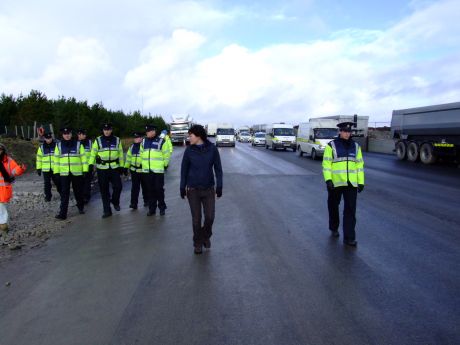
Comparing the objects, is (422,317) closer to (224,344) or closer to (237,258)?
(224,344)

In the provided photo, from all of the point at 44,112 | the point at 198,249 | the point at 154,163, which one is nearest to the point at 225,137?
the point at 44,112

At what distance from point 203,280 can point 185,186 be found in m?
1.59

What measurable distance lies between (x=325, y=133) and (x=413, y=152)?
5068 millimetres

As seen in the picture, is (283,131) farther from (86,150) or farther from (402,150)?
(86,150)

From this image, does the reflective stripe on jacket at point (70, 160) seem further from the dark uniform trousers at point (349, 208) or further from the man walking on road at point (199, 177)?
the dark uniform trousers at point (349, 208)

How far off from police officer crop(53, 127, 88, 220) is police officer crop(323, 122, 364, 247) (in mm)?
5271

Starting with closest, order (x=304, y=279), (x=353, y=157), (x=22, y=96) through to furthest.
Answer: (x=304, y=279) < (x=353, y=157) < (x=22, y=96)

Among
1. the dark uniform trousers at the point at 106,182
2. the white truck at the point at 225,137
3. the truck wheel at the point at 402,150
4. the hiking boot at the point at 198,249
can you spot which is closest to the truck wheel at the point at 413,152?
the truck wheel at the point at 402,150

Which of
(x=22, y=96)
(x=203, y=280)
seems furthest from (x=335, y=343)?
(x=22, y=96)

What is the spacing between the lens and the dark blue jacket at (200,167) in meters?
6.02

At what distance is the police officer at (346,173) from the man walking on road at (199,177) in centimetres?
185

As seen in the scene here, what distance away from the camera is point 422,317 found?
3965 millimetres

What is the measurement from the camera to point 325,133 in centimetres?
2562

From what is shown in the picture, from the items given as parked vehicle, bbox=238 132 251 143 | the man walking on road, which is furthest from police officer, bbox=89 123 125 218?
parked vehicle, bbox=238 132 251 143
